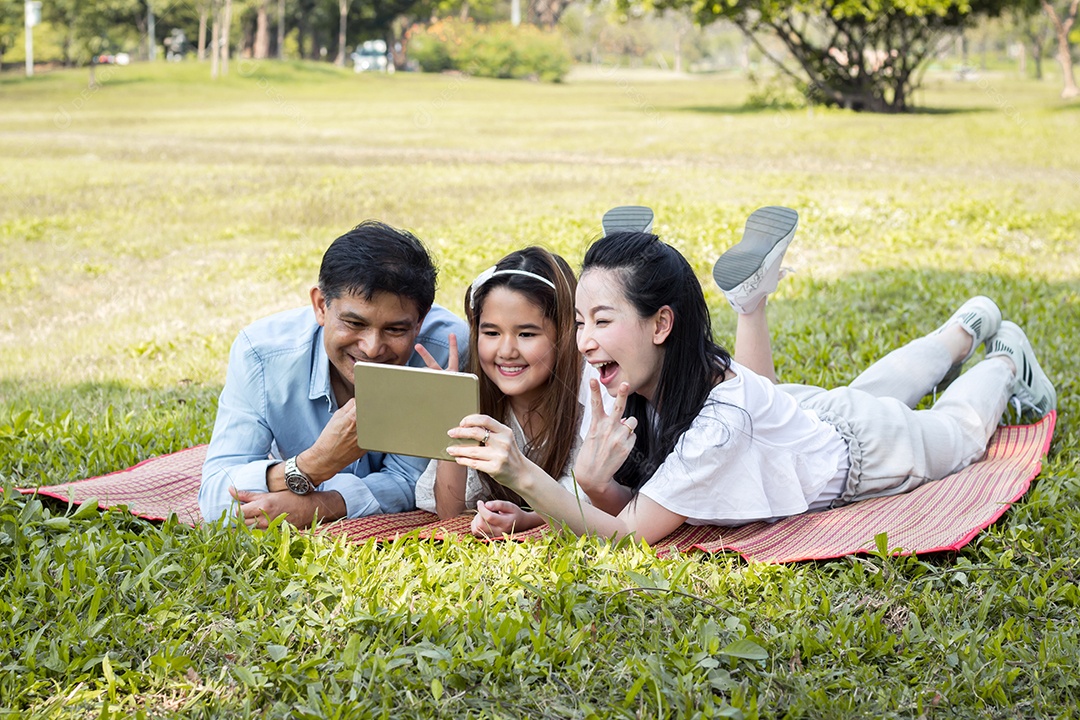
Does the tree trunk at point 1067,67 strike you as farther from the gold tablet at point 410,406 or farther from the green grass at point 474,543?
the gold tablet at point 410,406

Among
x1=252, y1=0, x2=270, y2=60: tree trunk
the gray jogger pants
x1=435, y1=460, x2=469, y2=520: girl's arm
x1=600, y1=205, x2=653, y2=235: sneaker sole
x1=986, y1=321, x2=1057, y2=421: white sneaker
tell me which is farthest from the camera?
x1=252, y1=0, x2=270, y2=60: tree trunk

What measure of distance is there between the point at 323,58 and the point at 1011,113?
54258 mm

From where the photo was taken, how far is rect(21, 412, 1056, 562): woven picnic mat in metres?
3.56

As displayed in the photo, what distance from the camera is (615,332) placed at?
342 centimetres

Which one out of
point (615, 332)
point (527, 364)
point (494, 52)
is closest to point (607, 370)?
point (615, 332)

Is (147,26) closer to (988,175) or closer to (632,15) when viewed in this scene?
(632,15)

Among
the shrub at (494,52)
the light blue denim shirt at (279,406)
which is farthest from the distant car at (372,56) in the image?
the light blue denim shirt at (279,406)

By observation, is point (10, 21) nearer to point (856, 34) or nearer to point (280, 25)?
point (280, 25)

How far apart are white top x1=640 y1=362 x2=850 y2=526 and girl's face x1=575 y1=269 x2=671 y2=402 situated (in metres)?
0.25

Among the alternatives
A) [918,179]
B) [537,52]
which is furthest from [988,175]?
[537,52]

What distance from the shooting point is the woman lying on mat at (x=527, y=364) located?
3.56 meters

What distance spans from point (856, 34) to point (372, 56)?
4935cm

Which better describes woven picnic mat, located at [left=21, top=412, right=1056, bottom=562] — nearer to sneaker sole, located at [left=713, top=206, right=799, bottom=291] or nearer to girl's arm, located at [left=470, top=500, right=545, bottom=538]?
girl's arm, located at [left=470, top=500, right=545, bottom=538]

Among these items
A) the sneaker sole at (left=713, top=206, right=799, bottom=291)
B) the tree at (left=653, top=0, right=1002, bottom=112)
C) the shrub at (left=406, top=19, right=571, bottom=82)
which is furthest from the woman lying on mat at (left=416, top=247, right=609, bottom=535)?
the shrub at (left=406, top=19, right=571, bottom=82)
